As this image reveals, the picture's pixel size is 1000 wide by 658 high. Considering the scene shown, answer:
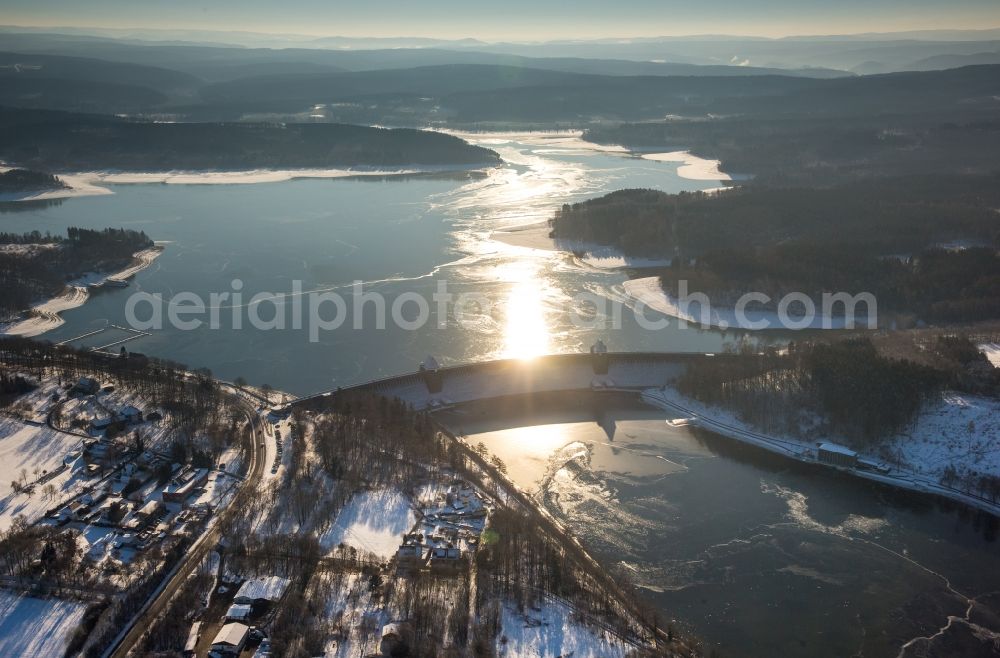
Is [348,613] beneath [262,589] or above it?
beneath

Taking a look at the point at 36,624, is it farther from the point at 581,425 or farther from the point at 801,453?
the point at 801,453

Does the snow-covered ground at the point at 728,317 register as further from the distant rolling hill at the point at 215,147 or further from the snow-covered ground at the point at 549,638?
the distant rolling hill at the point at 215,147

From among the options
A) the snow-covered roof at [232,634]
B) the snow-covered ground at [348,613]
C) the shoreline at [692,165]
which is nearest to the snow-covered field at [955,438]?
the snow-covered ground at [348,613]

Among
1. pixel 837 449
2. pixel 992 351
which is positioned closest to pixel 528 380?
pixel 837 449

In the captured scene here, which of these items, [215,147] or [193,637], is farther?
[215,147]

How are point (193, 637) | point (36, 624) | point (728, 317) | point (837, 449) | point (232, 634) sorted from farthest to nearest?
point (728, 317), point (837, 449), point (36, 624), point (193, 637), point (232, 634)

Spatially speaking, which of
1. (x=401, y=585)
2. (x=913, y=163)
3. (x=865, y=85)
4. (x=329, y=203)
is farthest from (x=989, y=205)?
(x=865, y=85)
